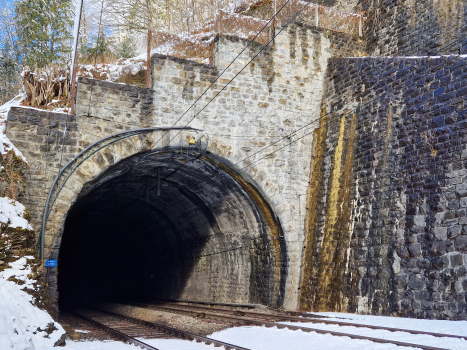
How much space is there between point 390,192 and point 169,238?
12.0 meters

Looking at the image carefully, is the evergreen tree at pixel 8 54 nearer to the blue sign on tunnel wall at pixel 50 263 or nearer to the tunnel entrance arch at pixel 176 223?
the tunnel entrance arch at pixel 176 223

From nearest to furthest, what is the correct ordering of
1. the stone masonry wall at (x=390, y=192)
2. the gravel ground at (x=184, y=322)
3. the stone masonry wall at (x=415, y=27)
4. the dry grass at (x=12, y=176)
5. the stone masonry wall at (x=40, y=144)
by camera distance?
the stone masonry wall at (x=390, y=192)
the gravel ground at (x=184, y=322)
the dry grass at (x=12, y=176)
the stone masonry wall at (x=40, y=144)
the stone masonry wall at (x=415, y=27)

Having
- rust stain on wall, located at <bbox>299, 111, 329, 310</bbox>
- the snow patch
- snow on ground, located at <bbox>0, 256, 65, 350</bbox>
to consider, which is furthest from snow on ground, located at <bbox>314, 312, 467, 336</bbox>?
the snow patch

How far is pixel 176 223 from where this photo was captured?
19.9 metres

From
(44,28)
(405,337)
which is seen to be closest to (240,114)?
(405,337)

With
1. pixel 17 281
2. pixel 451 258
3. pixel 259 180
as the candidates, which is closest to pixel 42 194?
pixel 17 281

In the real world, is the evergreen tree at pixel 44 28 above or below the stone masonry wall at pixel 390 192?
above

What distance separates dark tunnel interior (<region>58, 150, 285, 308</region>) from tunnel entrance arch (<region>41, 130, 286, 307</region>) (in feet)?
0.14

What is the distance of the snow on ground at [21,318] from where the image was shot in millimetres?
7133

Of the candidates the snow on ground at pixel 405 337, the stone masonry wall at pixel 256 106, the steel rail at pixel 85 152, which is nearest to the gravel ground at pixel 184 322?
the snow on ground at pixel 405 337

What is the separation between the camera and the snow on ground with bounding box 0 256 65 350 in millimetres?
7133

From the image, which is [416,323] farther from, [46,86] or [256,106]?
[46,86]

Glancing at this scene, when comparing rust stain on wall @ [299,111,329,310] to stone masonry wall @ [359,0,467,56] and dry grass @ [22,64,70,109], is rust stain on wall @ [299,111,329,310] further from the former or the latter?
dry grass @ [22,64,70,109]

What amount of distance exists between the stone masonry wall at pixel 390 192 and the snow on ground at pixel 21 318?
7.06m
